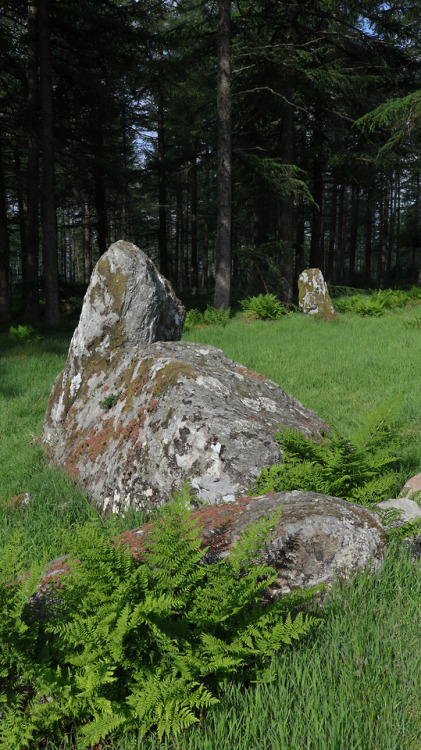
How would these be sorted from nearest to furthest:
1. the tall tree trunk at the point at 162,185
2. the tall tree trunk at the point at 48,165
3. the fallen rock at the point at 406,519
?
the fallen rock at the point at 406,519
the tall tree trunk at the point at 48,165
the tall tree trunk at the point at 162,185

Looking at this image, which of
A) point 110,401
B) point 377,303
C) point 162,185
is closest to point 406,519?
point 110,401

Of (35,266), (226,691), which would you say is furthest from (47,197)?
(226,691)

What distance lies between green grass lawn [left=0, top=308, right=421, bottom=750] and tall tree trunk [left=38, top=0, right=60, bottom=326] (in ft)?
25.3

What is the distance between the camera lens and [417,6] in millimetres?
14688

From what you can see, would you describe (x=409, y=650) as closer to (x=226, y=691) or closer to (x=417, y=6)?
(x=226, y=691)

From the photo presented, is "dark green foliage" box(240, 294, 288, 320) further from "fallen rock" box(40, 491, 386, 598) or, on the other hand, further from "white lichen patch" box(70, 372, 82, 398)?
"fallen rock" box(40, 491, 386, 598)

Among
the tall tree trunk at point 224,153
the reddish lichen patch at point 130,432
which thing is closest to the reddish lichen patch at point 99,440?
the reddish lichen patch at point 130,432

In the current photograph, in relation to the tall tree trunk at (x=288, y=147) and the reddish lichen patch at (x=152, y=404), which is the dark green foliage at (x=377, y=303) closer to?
the tall tree trunk at (x=288, y=147)

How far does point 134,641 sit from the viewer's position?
176cm

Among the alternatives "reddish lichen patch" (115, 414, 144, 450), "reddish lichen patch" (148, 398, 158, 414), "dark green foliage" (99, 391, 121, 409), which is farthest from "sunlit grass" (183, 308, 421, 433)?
"dark green foliage" (99, 391, 121, 409)

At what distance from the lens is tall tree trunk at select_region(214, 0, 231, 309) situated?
13.6 m

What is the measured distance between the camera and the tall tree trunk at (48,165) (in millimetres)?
13156

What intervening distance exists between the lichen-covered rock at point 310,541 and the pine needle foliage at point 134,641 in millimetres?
192

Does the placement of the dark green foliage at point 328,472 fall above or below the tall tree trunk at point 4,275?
below
